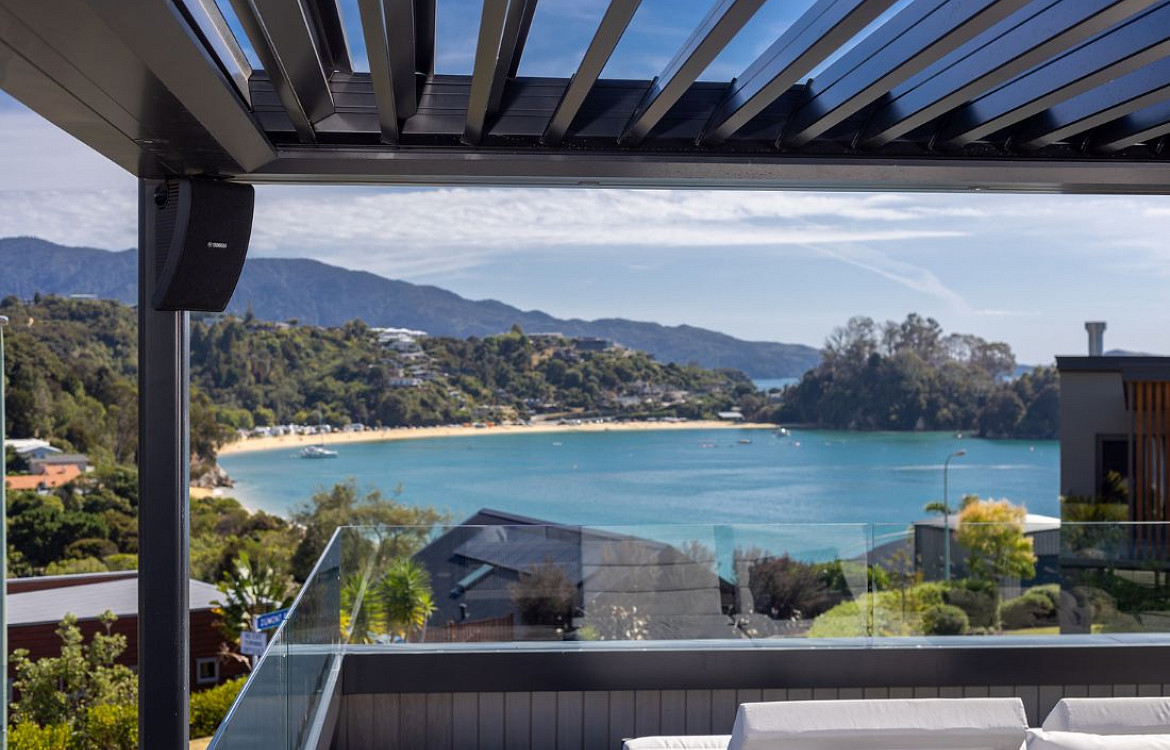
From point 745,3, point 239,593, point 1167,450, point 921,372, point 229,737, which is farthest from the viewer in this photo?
point 921,372

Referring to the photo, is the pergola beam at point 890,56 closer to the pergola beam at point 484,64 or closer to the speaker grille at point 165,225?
the pergola beam at point 484,64

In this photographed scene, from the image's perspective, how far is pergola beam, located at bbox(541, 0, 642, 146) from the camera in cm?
196

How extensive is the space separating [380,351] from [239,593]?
14.1 metres

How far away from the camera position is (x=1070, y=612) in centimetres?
489

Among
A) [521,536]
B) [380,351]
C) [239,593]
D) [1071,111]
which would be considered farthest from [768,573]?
[380,351]

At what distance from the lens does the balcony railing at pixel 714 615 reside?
14.7 ft

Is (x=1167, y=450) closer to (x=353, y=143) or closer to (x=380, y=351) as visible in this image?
(x=353, y=143)

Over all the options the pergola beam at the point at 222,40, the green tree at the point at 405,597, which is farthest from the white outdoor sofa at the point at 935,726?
the pergola beam at the point at 222,40

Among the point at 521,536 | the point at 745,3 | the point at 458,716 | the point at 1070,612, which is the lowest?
the point at 458,716

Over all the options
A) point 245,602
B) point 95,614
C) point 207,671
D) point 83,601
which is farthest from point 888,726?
point 83,601

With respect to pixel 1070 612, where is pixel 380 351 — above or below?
A: above

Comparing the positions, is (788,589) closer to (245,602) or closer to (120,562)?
(245,602)

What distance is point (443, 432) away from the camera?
31375 millimetres

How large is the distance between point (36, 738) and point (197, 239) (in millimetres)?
15989
